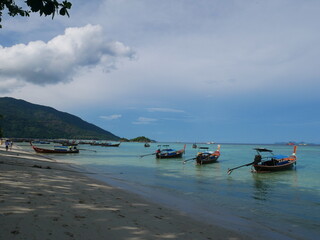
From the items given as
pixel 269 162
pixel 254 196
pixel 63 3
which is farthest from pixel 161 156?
pixel 63 3

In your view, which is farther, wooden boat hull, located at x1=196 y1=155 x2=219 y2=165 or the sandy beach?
wooden boat hull, located at x1=196 y1=155 x2=219 y2=165

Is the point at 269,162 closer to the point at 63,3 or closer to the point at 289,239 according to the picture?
the point at 289,239

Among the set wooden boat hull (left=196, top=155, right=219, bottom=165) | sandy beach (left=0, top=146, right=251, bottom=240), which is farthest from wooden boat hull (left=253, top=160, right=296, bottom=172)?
sandy beach (left=0, top=146, right=251, bottom=240)

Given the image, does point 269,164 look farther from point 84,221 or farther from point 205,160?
point 84,221

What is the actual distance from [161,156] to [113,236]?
42945 mm

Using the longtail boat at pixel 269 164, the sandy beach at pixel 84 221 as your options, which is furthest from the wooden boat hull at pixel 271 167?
the sandy beach at pixel 84 221

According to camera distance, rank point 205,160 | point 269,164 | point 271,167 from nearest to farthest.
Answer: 1. point 271,167
2. point 269,164
3. point 205,160

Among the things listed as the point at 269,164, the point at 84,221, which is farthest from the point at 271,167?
the point at 84,221

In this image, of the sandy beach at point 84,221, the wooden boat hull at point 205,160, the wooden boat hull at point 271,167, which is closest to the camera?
the sandy beach at point 84,221

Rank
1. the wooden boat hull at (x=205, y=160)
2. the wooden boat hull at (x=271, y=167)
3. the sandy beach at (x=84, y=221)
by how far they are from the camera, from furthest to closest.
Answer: the wooden boat hull at (x=205, y=160) → the wooden boat hull at (x=271, y=167) → the sandy beach at (x=84, y=221)

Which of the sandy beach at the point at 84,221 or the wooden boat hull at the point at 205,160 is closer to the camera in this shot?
the sandy beach at the point at 84,221

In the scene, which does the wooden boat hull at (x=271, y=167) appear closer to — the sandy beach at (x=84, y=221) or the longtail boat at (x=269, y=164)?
the longtail boat at (x=269, y=164)

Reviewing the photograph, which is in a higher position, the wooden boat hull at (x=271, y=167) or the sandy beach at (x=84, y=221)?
the sandy beach at (x=84, y=221)

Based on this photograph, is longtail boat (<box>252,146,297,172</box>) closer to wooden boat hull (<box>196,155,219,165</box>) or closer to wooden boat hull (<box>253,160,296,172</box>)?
wooden boat hull (<box>253,160,296,172</box>)
